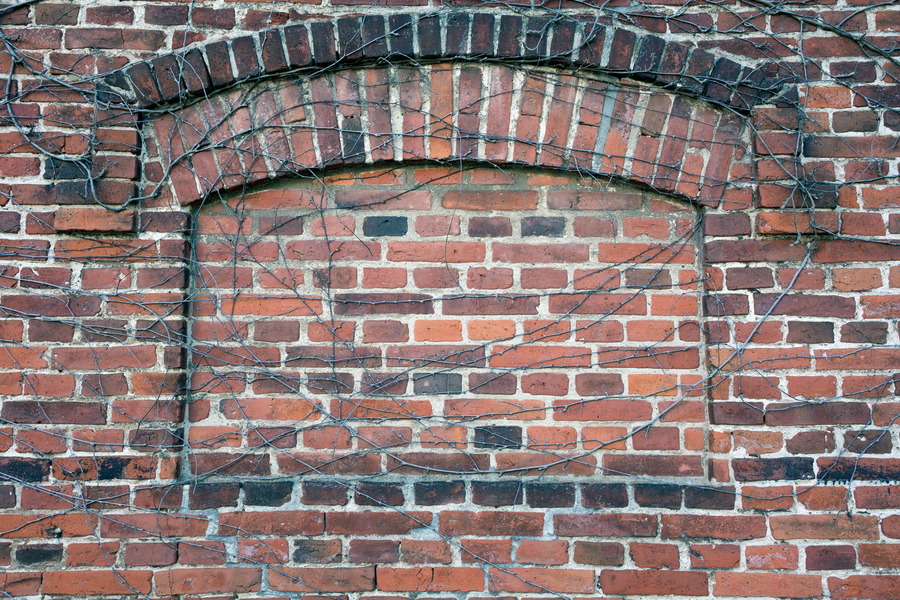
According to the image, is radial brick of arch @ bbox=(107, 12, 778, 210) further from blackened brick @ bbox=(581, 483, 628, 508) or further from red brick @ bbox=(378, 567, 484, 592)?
red brick @ bbox=(378, 567, 484, 592)

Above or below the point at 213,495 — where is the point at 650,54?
above

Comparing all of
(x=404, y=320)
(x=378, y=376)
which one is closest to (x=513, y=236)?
(x=404, y=320)

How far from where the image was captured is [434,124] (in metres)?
2.02

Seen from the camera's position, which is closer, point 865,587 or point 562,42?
point 865,587

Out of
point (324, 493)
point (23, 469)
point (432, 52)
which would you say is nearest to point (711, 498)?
point (324, 493)

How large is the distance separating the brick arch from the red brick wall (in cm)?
1

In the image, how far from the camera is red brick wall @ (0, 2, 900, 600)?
1919 mm

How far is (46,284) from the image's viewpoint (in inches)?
77.6

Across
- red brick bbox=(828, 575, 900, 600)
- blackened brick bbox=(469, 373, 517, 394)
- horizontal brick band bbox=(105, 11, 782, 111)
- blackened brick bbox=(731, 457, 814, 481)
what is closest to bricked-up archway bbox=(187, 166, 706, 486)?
blackened brick bbox=(469, 373, 517, 394)

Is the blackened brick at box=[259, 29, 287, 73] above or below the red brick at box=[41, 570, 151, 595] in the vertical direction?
above

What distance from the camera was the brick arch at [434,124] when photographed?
2.01m

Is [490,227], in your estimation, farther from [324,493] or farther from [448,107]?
[324,493]

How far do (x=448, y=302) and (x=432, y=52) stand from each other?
2.68ft

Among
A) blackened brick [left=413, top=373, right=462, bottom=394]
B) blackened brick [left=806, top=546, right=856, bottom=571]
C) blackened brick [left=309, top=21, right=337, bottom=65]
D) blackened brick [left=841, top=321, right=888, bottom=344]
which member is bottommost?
blackened brick [left=806, top=546, right=856, bottom=571]
